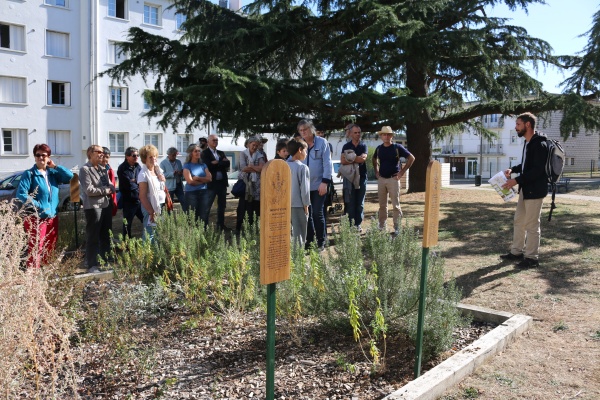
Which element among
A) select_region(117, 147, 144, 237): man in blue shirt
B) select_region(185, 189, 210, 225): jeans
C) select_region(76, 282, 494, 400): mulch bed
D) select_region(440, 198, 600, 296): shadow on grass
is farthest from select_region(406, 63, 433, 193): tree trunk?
select_region(76, 282, 494, 400): mulch bed

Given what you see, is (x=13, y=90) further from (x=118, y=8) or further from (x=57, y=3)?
(x=118, y=8)

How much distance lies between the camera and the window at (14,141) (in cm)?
3241

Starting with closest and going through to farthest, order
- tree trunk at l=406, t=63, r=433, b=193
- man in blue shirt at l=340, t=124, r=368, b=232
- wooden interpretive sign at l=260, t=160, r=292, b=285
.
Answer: wooden interpretive sign at l=260, t=160, r=292, b=285, man in blue shirt at l=340, t=124, r=368, b=232, tree trunk at l=406, t=63, r=433, b=193

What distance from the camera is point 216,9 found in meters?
14.2

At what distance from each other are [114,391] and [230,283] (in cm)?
158

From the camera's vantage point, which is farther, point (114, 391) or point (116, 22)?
point (116, 22)

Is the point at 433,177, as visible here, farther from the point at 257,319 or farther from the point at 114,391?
the point at 114,391

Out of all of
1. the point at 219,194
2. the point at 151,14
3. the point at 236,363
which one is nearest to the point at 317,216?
the point at 219,194

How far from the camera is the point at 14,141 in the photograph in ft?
107

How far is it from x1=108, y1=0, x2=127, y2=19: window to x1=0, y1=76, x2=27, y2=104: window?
7471 mm

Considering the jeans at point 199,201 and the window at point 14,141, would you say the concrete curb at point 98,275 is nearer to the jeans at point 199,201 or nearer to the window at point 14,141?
the jeans at point 199,201

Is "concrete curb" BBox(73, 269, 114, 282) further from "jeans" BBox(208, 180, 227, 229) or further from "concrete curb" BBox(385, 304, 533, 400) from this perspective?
"concrete curb" BBox(385, 304, 533, 400)

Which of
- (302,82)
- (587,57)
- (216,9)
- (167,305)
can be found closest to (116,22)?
(216,9)

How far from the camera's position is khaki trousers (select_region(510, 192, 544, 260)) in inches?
263
